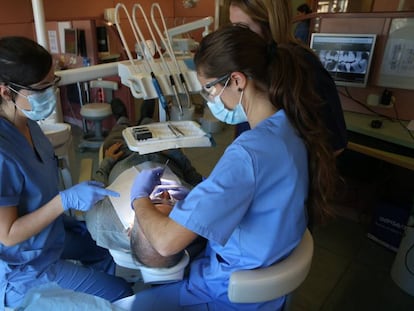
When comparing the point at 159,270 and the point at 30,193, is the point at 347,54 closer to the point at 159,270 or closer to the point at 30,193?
the point at 159,270

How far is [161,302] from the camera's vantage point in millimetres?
957

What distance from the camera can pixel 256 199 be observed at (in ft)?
2.55

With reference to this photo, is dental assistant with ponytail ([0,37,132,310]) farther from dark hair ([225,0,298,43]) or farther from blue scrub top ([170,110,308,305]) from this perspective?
dark hair ([225,0,298,43])

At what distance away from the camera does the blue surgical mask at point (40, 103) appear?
1026 millimetres

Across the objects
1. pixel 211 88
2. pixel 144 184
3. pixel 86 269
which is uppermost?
pixel 211 88

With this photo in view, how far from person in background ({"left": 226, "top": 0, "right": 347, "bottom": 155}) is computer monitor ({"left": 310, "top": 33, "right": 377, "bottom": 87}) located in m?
1.06

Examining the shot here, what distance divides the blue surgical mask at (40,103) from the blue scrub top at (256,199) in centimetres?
58

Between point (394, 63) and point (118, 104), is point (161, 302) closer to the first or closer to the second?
point (394, 63)

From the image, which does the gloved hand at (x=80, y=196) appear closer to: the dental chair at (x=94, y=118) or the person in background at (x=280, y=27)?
the person in background at (x=280, y=27)

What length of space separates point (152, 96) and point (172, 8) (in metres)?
4.71

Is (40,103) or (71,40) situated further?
(71,40)

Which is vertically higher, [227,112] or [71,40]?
[227,112]

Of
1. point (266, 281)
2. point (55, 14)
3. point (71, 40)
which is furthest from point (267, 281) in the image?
point (55, 14)

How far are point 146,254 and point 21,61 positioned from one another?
64cm
